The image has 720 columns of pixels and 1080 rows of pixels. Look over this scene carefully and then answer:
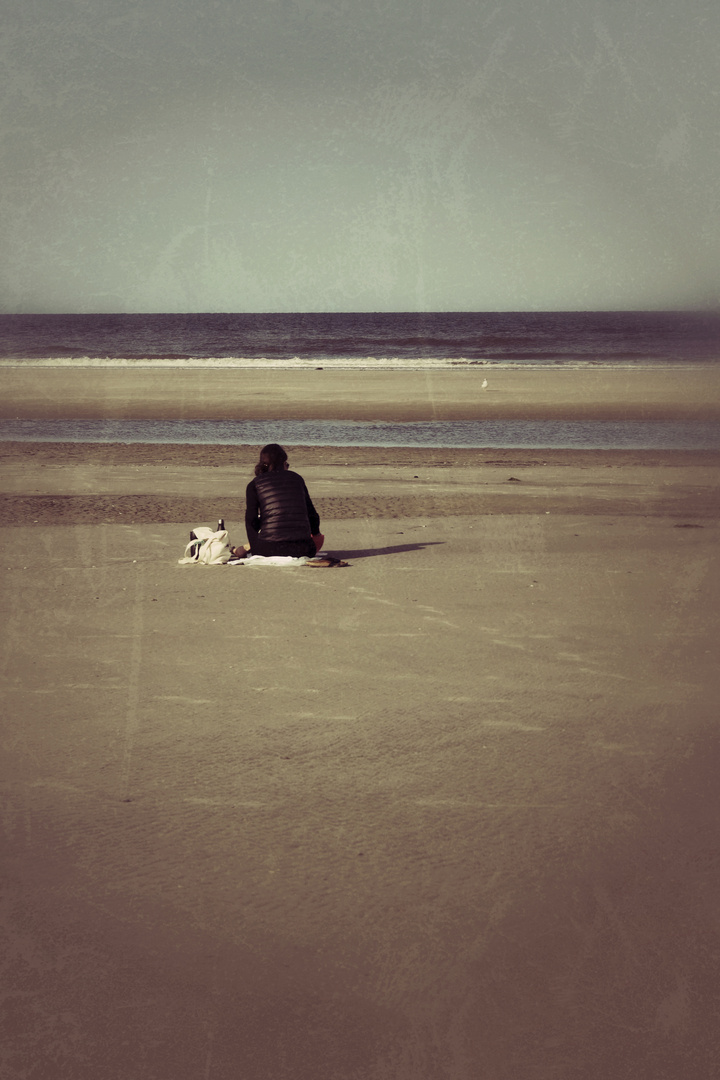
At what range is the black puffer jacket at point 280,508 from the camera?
28.2 feet

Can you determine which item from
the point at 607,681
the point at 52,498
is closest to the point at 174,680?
the point at 607,681

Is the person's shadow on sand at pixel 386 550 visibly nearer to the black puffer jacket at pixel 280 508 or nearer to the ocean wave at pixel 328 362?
the black puffer jacket at pixel 280 508

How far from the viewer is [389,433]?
2116 centimetres

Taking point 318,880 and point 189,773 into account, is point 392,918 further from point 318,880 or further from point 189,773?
point 189,773

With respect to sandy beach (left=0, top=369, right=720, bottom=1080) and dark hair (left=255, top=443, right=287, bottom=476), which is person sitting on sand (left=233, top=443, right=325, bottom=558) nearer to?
dark hair (left=255, top=443, right=287, bottom=476)

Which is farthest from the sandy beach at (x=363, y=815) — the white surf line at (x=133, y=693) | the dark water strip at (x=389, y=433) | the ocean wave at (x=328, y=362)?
the ocean wave at (x=328, y=362)

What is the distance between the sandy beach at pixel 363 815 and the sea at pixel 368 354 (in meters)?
2.06

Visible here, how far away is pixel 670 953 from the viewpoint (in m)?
3.11

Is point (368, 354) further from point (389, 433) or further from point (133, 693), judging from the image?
point (133, 693)

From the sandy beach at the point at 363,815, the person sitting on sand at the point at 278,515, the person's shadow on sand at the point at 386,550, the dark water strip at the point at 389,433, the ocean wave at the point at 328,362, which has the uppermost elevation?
the ocean wave at the point at 328,362

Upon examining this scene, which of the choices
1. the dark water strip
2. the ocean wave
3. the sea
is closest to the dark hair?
the sea

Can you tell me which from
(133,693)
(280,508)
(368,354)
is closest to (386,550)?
(280,508)

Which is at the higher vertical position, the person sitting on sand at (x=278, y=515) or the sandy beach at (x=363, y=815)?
the person sitting on sand at (x=278, y=515)

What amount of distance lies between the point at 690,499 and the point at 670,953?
33.2ft
